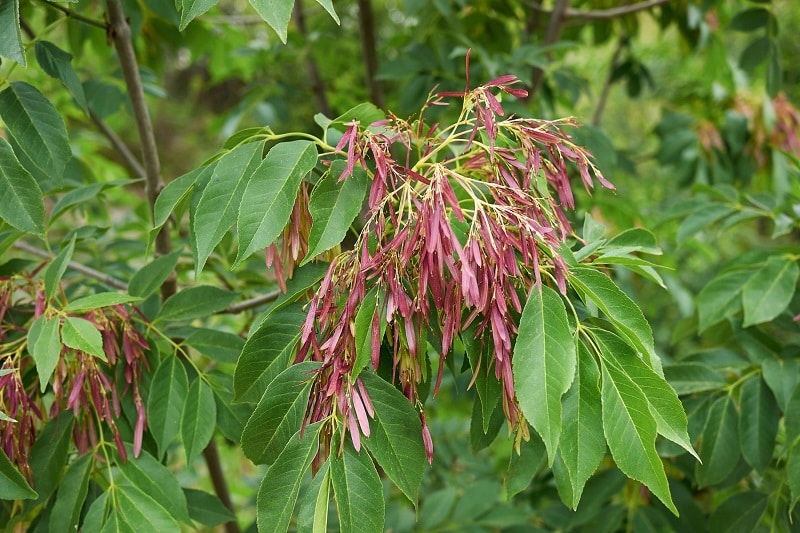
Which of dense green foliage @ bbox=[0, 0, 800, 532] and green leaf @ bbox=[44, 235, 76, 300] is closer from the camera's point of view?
dense green foliage @ bbox=[0, 0, 800, 532]

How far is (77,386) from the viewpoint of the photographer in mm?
885

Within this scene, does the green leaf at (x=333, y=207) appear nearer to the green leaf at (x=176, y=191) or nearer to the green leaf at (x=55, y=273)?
the green leaf at (x=176, y=191)

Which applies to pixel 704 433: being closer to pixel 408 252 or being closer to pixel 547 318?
pixel 547 318

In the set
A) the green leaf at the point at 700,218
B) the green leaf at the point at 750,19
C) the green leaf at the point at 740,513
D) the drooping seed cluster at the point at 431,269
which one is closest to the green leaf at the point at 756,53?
the green leaf at the point at 750,19

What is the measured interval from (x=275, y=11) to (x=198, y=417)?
540mm

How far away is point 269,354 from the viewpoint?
84 cm

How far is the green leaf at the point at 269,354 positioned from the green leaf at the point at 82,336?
15cm

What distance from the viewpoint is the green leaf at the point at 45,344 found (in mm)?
807

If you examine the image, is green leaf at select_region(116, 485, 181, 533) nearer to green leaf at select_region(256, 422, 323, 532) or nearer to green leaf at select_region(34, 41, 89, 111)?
green leaf at select_region(256, 422, 323, 532)

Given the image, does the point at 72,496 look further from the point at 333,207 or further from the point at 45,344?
the point at 333,207

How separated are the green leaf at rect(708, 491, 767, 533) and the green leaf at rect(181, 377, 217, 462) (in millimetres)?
758

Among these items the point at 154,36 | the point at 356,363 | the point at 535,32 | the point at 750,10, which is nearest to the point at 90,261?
the point at 154,36

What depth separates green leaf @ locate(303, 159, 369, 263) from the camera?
2.55 feet

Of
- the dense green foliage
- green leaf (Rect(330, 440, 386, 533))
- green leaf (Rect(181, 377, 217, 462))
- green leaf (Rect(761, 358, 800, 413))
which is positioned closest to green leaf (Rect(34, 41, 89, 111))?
the dense green foliage
